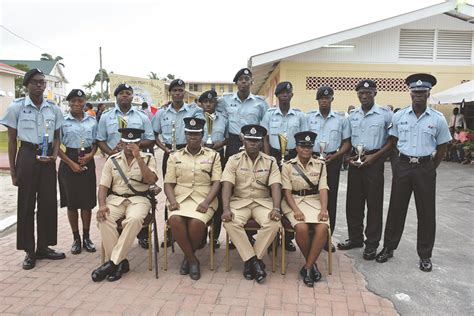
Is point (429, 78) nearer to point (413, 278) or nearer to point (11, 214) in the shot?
point (413, 278)

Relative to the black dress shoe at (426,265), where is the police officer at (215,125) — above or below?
above

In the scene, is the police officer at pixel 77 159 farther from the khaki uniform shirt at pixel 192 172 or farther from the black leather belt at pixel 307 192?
the black leather belt at pixel 307 192

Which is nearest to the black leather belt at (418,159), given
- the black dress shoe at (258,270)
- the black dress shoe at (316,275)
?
the black dress shoe at (316,275)

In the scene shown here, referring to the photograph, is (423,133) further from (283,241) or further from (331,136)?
(283,241)

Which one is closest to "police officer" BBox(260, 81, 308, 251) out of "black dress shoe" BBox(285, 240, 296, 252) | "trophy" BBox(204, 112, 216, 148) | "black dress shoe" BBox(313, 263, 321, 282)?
"black dress shoe" BBox(285, 240, 296, 252)

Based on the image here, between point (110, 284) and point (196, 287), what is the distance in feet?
2.66

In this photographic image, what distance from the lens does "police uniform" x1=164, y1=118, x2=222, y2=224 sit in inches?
166

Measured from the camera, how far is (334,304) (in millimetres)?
3395

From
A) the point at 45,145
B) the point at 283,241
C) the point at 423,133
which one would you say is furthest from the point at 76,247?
the point at 423,133

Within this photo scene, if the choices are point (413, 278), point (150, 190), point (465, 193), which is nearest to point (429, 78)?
point (413, 278)

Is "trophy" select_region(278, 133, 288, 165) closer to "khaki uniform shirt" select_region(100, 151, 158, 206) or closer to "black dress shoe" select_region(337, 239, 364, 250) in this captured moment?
"black dress shoe" select_region(337, 239, 364, 250)

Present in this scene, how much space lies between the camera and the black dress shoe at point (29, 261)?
413 cm

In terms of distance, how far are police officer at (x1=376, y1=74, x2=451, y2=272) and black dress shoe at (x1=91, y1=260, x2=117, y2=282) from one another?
298 cm

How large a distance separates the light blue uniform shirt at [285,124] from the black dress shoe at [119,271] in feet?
6.83
